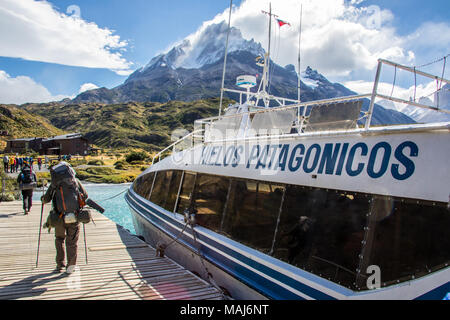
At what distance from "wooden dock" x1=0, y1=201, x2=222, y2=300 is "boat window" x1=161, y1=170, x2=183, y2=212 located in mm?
1130

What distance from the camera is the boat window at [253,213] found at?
409 centimetres

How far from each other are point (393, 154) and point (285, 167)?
1.44 m

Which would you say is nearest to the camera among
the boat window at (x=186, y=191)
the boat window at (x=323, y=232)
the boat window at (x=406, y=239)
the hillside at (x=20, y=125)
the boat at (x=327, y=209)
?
the boat window at (x=406, y=239)

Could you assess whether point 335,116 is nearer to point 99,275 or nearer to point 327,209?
point 327,209

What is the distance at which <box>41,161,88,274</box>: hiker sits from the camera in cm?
448

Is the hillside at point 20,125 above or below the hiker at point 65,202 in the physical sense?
above

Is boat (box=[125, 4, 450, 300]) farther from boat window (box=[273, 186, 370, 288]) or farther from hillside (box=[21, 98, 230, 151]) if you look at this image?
hillside (box=[21, 98, 230, 151])

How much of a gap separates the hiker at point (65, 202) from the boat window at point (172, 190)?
2411mm

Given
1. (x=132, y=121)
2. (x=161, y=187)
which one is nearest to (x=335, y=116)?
(x=161, y=187)

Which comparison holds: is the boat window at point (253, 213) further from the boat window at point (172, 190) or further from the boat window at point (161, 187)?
the boat window at point (161, 187)

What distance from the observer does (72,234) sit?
4.63 m

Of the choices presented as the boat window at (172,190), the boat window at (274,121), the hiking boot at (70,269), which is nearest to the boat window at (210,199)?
the boat window at (172,190)

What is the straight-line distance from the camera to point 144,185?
30.5ft

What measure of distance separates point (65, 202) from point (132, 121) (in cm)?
12416
